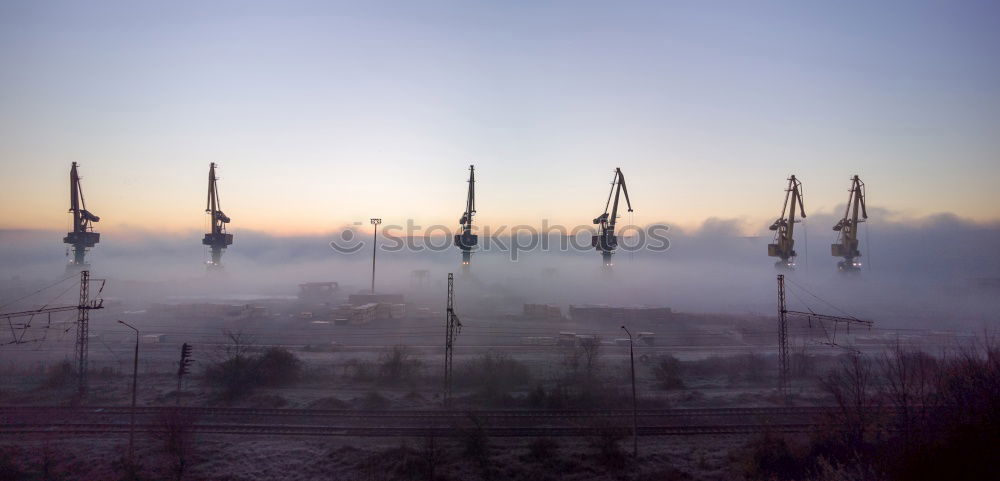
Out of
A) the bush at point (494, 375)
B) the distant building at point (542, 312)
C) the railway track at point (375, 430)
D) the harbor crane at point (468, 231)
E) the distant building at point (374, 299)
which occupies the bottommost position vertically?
the railway track at point (375, 430)

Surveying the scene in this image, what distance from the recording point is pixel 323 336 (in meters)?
29.7

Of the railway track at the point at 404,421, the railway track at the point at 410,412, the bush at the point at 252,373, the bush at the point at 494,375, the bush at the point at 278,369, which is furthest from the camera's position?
the bush at the point at 278,369

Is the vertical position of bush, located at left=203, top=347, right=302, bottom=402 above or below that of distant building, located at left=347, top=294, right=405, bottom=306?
below

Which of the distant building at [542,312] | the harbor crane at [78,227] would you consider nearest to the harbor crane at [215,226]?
the harbor crane at [78,227]

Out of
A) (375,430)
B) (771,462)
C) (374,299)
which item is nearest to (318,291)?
(374,299)

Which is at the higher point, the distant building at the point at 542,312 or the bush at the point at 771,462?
the distant building at the point at 542,312

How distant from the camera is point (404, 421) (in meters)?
14.0

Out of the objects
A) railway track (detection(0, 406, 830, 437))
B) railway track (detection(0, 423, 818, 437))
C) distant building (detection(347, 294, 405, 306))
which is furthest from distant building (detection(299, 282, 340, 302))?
railway track (detection(0, 423, 818, 437))

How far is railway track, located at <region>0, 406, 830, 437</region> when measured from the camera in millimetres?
13039

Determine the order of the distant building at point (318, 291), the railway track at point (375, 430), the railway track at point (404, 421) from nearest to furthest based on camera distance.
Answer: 1. the railway track at point (375, 430)
2. the railway track at point (404, 421)
3. the distant building at point (318, 291)

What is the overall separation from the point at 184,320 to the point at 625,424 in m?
34.7

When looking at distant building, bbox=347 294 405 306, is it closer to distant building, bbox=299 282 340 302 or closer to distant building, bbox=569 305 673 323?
distant building, bbox=299 282 340 302

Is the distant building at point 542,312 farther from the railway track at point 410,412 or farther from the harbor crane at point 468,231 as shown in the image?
the railway track at point 410,412

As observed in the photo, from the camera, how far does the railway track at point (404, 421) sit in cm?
1304
